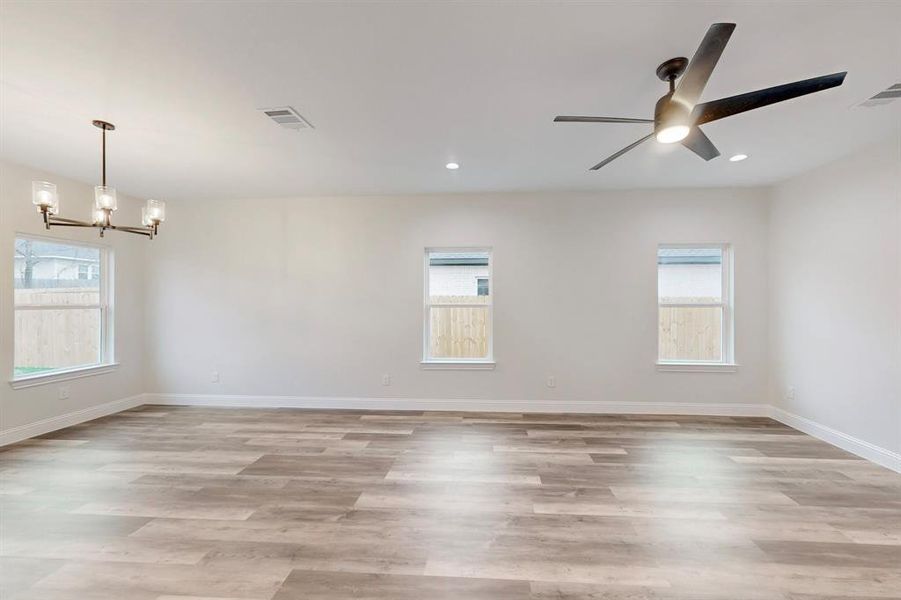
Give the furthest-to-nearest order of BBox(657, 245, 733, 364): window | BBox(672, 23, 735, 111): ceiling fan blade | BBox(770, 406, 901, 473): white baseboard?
BBox(657, 245, 733, 364): window, BBox(770, 406, 901, 473): white baseboard, BBox(672, 23, 735, 111): ceiling fan blade

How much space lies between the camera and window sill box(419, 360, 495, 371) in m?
4.63

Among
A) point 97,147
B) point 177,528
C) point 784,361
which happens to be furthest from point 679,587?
point 97,147

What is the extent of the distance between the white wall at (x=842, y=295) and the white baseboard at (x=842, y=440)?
0.14 feet

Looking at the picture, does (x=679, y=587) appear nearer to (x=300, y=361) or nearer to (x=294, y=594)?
(x=294, y=594)

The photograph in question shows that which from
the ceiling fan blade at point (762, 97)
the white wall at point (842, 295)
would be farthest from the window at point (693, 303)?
the ceiling fan blade at point (762, 97)

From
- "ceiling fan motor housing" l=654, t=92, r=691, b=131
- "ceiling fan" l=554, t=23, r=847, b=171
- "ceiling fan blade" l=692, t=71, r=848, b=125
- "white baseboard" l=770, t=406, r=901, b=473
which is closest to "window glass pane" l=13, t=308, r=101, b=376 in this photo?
"ceiling fan" l=554, t=23, r=847, b=171

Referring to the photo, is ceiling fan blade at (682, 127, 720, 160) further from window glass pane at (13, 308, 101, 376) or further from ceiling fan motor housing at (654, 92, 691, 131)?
window glass pane at (13, 308, 101, 376)

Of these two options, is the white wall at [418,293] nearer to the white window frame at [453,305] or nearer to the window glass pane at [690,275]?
the white window frame at [453,305]

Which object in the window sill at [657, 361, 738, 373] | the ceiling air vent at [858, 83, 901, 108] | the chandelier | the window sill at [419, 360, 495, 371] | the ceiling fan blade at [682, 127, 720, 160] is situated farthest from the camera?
the window sill at [419, 360, 495, 371]

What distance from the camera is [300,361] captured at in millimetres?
4801

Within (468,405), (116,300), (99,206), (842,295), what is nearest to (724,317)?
(842,295)

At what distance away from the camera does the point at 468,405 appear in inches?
182

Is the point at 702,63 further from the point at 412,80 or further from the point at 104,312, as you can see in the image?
the point at 104,312

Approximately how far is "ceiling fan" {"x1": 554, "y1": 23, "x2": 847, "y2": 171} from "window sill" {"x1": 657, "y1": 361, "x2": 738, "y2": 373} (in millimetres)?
3020
